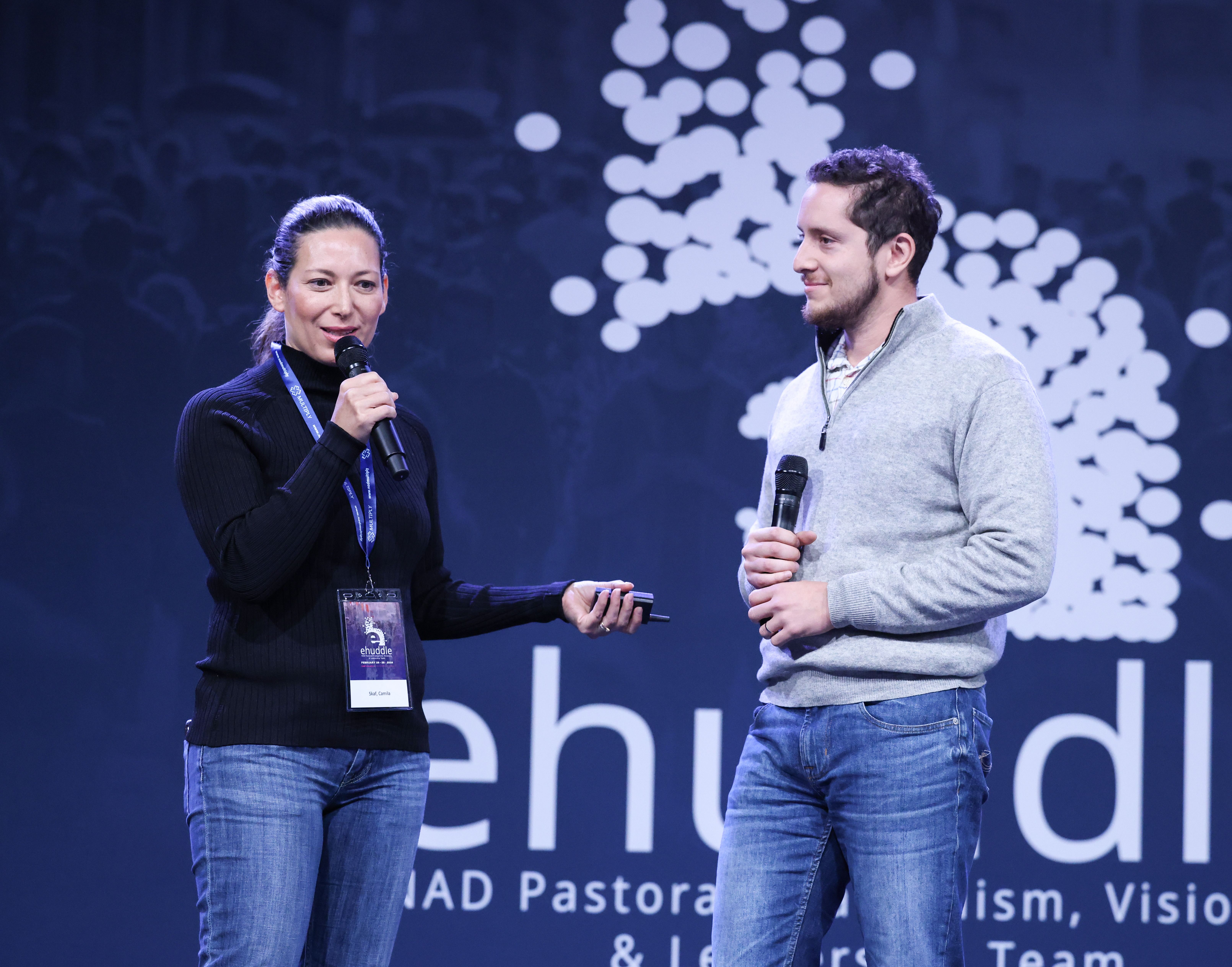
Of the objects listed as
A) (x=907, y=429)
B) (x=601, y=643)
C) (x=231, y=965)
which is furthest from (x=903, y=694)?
(x=601, y=643)

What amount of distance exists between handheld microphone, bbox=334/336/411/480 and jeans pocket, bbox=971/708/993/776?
0.43 m

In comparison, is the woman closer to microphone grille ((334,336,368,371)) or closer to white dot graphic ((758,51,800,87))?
microphone grille ((334,336,368,371))

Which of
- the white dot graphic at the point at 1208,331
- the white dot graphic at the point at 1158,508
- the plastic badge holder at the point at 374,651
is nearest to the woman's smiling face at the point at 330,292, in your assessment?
the plastic badge holder at the point at 374,651

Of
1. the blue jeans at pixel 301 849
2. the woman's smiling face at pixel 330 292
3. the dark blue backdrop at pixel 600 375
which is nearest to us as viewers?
the blue jeans at pixel 301 849

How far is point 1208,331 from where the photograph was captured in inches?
130

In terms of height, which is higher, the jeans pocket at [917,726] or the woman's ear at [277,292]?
the woman's ear at [277,292]

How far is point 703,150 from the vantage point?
3.26 meters

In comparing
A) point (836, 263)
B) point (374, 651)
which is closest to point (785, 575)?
point (836, 263)

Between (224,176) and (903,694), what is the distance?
2356 millimetres

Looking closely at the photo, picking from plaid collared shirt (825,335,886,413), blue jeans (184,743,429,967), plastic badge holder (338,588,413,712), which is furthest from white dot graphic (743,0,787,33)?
blue jeans (184,743,429,967)

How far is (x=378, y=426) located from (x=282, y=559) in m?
0.23

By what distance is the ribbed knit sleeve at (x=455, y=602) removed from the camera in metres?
2.04

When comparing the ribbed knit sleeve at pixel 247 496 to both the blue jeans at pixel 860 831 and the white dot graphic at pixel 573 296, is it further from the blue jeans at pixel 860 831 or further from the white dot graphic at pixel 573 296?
the white dot graphic at pixel 573 296

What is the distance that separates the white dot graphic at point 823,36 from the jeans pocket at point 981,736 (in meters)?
2.17
